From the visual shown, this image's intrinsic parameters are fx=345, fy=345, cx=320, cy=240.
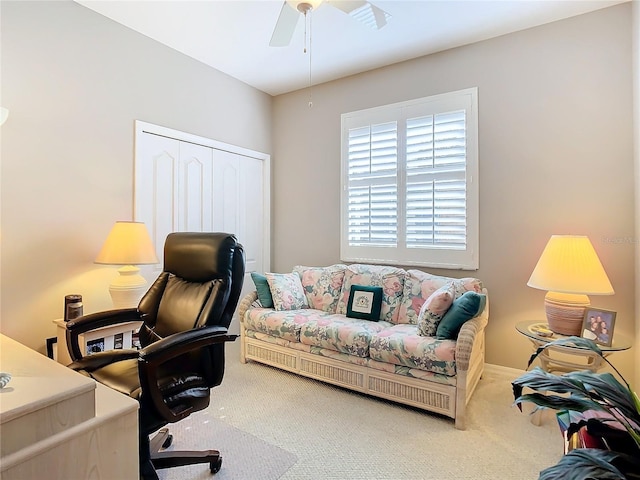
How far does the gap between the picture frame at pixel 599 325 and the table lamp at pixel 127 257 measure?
116 inches

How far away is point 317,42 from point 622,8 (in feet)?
7.56

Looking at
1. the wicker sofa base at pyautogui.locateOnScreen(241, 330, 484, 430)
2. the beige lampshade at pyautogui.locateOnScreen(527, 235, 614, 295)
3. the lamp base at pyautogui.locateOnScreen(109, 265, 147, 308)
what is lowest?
the wicker sofa base at pyautogui.locateOnScreen(241, 330, 484, 430)

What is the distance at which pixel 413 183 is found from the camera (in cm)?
334

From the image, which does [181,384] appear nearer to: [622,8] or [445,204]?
[445,204]

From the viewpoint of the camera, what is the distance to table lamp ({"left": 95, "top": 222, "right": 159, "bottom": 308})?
2.45 metres

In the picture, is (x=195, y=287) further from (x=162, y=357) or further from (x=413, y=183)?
(x=413, y=183)

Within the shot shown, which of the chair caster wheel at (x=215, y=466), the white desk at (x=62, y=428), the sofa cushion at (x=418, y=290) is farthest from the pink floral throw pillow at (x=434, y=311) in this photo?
the white desk at (x=62, y=428)

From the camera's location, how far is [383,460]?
1.86 m

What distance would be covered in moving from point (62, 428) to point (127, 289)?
6.08ft

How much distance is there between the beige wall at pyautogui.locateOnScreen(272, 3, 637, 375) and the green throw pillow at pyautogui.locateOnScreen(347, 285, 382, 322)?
72 centimetres

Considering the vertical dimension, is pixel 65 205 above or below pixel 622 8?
below

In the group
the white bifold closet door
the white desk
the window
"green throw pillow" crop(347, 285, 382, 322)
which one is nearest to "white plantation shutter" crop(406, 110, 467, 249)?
the window

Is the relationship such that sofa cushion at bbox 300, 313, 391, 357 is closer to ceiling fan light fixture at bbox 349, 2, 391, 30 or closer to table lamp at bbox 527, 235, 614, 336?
table lamp at bbox 527, 235, 614, 336

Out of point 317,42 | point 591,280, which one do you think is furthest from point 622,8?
point 317,42
